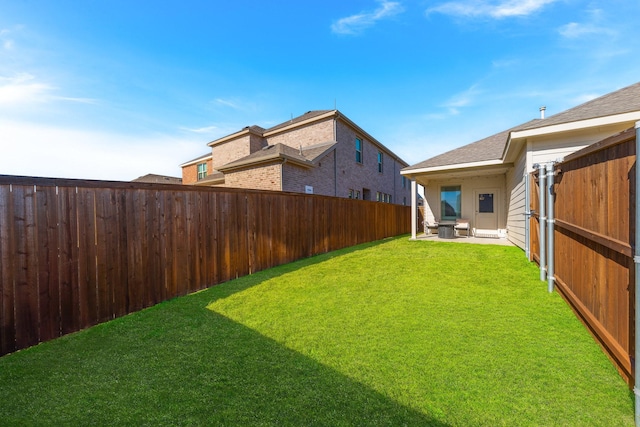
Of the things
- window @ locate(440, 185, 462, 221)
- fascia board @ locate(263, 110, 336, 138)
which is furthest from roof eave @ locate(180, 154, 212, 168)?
window @ locate(440, 185, 462, 221)

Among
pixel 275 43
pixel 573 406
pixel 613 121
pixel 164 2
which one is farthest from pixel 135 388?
pixel 275 43

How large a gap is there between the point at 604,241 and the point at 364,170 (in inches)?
622

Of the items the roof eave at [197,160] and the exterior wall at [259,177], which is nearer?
the exterior wall at [259,177]

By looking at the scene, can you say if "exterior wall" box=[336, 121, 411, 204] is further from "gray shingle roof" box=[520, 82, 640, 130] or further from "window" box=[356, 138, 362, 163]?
"gray shingle roof" box=[520, 82, 640, 130]

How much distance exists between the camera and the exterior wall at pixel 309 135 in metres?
14.8

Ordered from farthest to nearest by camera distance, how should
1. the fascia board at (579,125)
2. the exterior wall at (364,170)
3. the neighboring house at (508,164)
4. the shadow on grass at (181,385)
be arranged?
the exterior wall at (364,170), the neighboring house at (508,164), the fascia board at (579,125), the shadow on grass at (181,385)

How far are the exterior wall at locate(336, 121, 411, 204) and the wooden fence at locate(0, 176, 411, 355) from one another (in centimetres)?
943

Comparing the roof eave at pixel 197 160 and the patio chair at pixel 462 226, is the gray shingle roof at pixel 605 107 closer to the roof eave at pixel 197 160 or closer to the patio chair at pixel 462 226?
the patio chair at pixel 462 226

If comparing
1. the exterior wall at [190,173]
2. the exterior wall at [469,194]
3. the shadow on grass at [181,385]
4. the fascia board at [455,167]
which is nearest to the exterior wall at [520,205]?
the fascia board at [455,167]

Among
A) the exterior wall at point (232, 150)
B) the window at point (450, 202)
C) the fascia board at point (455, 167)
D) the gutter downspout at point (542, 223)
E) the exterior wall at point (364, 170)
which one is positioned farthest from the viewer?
the exterior wall at point (232, 150)

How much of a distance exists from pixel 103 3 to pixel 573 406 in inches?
369

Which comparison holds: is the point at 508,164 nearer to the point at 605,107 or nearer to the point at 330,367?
the point at 605,107

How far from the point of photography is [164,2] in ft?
20.9

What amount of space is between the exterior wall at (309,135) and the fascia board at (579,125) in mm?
9595
